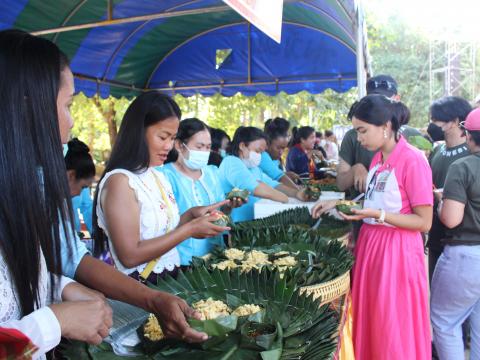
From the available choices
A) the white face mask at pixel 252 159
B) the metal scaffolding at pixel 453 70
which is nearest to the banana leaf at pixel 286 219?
the white face mask at pixel 252 159

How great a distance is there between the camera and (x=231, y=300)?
1.60 m

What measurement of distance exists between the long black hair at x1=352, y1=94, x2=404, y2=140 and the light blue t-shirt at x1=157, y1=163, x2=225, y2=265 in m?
1.14

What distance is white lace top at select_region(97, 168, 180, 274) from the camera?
195 centimetres

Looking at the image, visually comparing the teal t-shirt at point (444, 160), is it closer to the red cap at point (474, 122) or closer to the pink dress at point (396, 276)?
the red cap at point (474, 122)

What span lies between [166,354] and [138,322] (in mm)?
216

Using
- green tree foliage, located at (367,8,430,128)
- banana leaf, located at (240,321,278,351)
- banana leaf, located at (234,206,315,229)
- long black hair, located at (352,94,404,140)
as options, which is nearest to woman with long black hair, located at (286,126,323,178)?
banana leaf, located at (234,206,315,229)

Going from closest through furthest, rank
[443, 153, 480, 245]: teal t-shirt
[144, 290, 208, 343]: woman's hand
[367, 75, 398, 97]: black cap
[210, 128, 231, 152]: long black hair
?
[144, 290, 208, 343]: woman's hand → [443, 153, 480, 245]: teal t-shirt → [367, 75, 398, 97]: black cap → [210, 128, 231, 152]: long black hair

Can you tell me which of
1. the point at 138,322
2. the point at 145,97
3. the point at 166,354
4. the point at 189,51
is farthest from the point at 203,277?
the point at 189,51

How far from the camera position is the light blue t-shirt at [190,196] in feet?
8.90

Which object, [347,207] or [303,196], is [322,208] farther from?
[303,196]

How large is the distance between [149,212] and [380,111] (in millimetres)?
1596

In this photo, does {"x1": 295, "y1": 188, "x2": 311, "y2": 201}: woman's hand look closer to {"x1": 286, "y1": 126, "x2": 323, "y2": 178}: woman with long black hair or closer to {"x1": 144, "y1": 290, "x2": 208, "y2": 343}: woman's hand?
{"x1": 286, "y1": 126, "x2": 323, "y2": 178}: woman with long black hair

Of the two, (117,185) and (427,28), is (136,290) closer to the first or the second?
(117,185)

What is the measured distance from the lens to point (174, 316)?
48.1 inches
